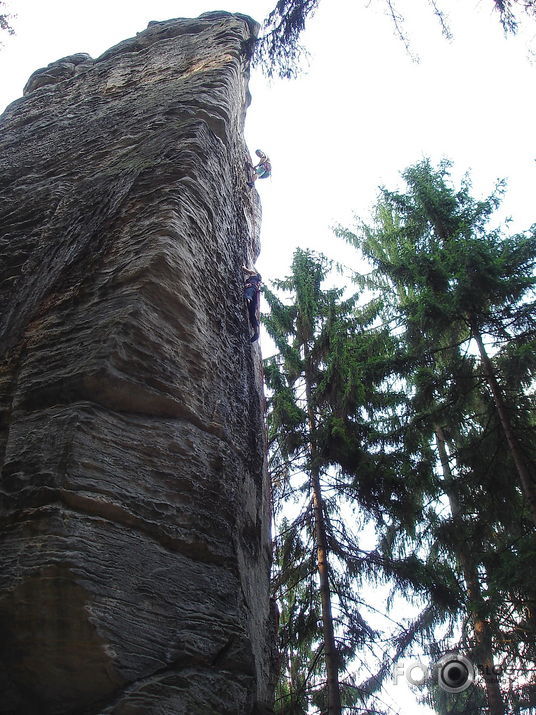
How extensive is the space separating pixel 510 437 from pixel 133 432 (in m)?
5.99

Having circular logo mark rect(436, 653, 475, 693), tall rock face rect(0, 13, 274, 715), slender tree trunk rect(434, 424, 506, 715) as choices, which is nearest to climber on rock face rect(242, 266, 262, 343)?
tall rock face rect(0, 13, 274, 715)

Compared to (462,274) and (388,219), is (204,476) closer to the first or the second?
(462,274)

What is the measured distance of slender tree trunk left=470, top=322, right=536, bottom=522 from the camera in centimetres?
716

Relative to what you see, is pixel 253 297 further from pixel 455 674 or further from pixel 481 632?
pixel 481 632

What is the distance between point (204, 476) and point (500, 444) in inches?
229

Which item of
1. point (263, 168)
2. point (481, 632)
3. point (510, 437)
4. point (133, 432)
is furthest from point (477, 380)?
point (133, 432)

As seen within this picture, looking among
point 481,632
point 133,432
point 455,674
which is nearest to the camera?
point 133,432

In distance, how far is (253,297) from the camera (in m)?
6.60

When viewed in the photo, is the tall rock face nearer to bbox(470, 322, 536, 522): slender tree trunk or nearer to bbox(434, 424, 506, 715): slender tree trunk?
bbox(470, 322, 536, 522): slender tree trunk

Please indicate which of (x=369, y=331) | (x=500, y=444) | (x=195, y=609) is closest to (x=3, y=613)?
(x=195, y=609)

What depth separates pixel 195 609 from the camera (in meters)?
3.19

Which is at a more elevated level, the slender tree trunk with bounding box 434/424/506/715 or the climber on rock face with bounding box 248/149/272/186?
the climber on rock face with bounding box 248/149/272/186

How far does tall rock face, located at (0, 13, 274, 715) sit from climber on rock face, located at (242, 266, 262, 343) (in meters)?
0.28

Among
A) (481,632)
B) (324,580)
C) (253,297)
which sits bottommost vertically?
(481,632)
